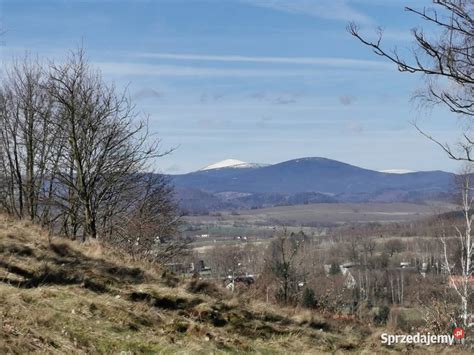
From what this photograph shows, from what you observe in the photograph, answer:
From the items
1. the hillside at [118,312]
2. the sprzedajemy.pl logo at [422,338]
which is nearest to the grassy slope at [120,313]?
the hillside at [118,312]

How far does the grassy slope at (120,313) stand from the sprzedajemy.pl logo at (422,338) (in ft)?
1.49

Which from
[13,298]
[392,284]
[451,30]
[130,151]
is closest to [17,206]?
[130,151]

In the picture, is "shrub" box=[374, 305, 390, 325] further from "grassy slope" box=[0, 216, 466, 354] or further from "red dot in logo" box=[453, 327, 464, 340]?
"grassy slope" box=[0, 216, 466, 354]

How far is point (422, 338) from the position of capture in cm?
1301

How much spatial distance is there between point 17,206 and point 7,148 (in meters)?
2.63

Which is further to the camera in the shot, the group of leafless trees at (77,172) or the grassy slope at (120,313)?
the group of leafless trees at (77,172)

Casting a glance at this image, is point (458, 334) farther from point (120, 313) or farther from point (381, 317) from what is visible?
point (381, 317)

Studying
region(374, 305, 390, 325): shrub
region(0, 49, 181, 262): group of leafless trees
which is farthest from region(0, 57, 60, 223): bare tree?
region(374, 305, 390, 325): shrub

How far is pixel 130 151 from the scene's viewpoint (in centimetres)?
2066

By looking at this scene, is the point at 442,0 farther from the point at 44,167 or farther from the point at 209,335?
the point at 44,167

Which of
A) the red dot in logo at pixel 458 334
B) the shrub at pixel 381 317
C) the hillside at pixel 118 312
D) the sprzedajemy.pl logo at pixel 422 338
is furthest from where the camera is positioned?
the shrub at pixel 381 317

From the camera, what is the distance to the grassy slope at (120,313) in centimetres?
690

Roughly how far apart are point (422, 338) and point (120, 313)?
7.82 metres

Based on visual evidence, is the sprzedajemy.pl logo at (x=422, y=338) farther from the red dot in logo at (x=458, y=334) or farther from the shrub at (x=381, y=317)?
the shrub at (x=381, y=317)
